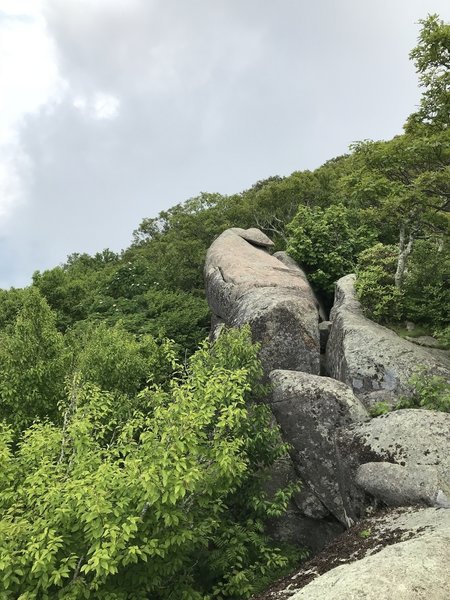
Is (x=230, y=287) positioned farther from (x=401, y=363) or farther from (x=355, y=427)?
(x=355, y=427)

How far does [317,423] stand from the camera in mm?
12039

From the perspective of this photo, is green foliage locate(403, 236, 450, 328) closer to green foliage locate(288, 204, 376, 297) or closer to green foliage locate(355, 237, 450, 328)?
green foliage locate(355, 237, 450, 328)

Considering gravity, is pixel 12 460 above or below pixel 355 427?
above

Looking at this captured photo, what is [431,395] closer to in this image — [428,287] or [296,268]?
[428,287]

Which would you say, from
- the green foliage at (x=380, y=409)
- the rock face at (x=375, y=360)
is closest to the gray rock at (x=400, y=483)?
the green foliage at (x=380, y=409)

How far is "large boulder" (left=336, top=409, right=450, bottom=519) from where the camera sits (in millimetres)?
8523

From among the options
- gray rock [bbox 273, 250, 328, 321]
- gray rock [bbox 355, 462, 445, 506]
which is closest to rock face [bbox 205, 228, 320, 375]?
gray rock [bbox 273, 250, 328, 321]

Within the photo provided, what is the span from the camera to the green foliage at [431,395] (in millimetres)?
10809

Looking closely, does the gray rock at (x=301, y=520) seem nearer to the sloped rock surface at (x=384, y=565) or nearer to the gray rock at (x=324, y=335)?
the sloped rock surface at (x=384, y=565)

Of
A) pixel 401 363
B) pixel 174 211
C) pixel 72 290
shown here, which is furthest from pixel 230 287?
pixel 174 211

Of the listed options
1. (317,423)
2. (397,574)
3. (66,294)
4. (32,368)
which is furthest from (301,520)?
(66,294)

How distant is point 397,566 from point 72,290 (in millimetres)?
38882

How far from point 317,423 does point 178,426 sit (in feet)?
18.8

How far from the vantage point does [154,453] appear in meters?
7.13
